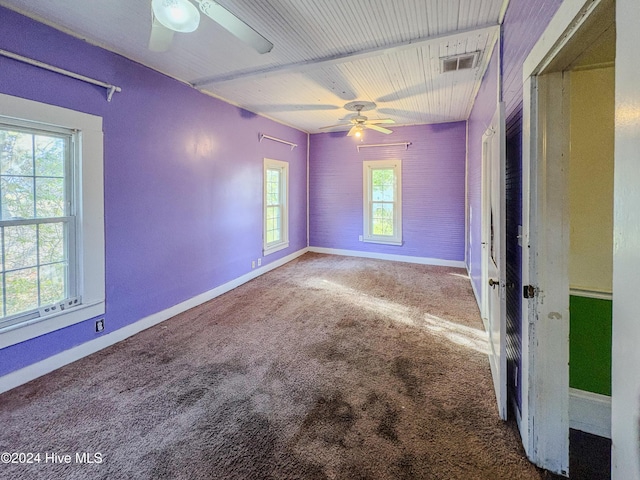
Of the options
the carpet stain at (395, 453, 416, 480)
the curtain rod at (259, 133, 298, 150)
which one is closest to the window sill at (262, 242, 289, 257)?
the curtain rod at (259, 133, 298, 150)

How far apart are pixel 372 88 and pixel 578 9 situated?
3.11m

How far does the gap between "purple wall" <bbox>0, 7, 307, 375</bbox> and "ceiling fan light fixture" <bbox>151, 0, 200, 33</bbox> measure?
1488mm

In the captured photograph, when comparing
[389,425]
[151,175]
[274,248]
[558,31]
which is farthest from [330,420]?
[274,248]

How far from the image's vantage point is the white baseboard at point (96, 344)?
232 centimetres

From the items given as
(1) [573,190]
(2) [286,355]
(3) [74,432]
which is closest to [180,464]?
(3) [74,432]

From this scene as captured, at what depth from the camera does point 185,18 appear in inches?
63.3

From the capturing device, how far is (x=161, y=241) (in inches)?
136

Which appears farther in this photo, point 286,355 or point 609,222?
point 286,355

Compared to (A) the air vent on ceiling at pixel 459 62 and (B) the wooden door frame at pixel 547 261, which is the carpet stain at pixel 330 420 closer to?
(B) the wooden door frame at pixel 547 261

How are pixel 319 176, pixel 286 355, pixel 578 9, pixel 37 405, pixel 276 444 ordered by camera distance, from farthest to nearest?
pixel 319 176, pixel 286 355, pixel 37 405, pixel 276 444, pixel 578 9

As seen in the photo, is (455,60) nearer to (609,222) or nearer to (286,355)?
(609,222)

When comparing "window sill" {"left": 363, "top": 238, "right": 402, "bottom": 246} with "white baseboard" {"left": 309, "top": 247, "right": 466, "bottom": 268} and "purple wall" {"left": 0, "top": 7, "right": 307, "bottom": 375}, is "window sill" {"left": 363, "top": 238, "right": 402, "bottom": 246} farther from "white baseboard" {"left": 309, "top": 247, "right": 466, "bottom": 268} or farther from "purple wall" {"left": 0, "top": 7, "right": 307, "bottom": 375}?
"purple wall" {"left": 0, "top": 7, "right": 307, "bottom": 375}

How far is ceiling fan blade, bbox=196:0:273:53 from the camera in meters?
1.60

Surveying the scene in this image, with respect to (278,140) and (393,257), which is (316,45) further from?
(393,257)
